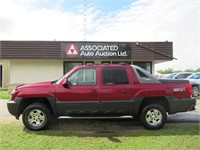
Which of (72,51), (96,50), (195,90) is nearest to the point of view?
(195,90)

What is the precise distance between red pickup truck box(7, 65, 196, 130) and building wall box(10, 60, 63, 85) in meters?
13.2

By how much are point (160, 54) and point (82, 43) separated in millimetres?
5954

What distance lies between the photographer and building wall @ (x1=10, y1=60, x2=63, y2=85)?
21234 mm

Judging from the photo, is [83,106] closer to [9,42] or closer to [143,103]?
[143,103]

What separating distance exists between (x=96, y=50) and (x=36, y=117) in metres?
12.8

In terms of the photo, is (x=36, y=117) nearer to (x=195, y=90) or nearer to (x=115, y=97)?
(x=115, y=97)

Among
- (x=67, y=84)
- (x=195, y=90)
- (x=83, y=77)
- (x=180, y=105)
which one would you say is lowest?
(x=180, y=105)

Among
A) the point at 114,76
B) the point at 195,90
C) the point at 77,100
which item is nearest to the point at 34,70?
the point at 195,90

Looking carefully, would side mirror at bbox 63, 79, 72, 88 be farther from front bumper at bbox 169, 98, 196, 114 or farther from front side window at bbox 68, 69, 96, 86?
front bumper at bbox 169, 98, 196, 114

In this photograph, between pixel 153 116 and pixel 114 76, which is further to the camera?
pixel 114 76

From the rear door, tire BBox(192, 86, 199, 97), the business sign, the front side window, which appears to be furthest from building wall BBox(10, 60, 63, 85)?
the rear door

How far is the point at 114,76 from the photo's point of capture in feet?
27.1

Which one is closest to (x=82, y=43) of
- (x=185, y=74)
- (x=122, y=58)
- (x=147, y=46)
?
(x=122, y=58)

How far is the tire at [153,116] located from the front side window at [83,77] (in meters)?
1.76
